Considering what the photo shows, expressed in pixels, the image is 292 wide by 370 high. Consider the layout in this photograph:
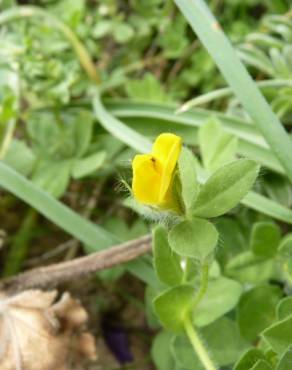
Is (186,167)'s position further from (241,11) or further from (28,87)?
(241,11)

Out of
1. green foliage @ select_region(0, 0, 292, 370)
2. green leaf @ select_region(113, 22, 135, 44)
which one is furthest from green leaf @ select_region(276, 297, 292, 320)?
green leaf @ select_region(113, 22, 135, 44)

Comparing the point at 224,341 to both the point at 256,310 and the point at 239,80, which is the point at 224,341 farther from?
the point at 239,80

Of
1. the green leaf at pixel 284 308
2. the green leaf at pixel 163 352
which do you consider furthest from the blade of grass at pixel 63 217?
the green leaf at pixel 284 308

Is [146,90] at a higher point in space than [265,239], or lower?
higher

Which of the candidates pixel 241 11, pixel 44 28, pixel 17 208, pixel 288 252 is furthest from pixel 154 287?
pixel 241 11

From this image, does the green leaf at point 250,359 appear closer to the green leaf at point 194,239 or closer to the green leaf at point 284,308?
the green leaf at point 284,308

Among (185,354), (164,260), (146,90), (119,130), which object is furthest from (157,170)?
(146,90)

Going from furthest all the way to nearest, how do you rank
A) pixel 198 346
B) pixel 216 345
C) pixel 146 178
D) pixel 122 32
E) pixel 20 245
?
1. pixel 122 32
2. pixel 20 245
3. pixel 216 345
4. pixel 198 346
5. pixel 146 178
